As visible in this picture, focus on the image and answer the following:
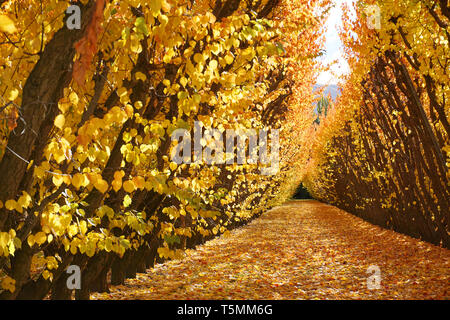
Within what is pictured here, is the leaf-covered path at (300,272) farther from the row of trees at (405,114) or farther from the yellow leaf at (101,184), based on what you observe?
the yellow leaf at (101,184)

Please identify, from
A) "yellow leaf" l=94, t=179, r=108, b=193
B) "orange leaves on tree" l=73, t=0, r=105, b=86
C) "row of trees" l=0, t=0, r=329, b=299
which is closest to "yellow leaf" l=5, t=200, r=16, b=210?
"row of trees" l=0, t=0, r=329, b=299

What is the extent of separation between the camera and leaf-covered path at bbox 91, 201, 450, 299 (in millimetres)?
7996

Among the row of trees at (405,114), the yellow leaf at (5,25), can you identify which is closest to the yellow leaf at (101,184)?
the yellow leaf at (5,25)

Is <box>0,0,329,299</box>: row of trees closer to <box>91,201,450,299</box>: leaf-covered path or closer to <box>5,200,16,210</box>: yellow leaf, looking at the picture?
<box>5,200,16,210</box>: yellow leaf

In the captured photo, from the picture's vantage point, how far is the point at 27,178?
3.94 m

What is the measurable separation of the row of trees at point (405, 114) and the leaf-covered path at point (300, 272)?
1.55 m

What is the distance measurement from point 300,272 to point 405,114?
5.65 metres

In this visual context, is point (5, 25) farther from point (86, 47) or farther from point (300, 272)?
point (300, 272)

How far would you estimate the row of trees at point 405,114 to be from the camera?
8555mm

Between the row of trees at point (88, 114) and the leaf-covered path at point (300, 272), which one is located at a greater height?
the row of trees at point (88, 114)

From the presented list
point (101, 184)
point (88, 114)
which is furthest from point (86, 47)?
point (88, 114)

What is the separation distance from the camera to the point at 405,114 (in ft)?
39.3
